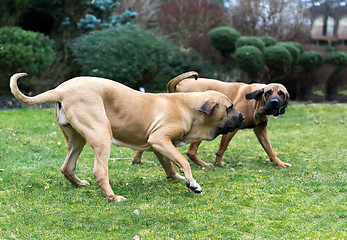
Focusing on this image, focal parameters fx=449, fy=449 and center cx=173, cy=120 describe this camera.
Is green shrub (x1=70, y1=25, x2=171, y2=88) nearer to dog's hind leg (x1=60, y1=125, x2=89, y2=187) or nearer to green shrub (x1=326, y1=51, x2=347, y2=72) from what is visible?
green shrub (x1=326, y1=51, x2=347, y2=72)

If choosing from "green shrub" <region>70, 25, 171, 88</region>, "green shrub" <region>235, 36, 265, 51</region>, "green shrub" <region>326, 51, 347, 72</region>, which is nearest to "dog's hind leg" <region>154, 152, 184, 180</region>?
"green shrub" <region>70, 25, 171, 88</region>

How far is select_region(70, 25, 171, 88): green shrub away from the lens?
15.0 metres

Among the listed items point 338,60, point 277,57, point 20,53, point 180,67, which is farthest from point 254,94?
point 338,60

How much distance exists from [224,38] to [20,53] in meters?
7.38

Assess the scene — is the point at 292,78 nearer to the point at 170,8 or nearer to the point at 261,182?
the point at 170,8

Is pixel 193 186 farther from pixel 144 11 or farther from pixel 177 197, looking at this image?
pixel 144 11

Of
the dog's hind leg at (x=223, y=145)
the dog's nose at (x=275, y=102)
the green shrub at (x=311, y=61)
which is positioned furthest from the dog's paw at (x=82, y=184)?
the green shrub at (x=311, y=61)

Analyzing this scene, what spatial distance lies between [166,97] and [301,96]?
43.6ft

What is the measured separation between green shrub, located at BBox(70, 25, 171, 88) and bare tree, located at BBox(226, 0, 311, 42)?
203 inches

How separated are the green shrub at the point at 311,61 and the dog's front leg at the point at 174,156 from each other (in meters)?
12.4

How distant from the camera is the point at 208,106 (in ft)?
19.6

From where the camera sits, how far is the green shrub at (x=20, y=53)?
13773 mm

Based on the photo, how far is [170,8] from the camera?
2247cm

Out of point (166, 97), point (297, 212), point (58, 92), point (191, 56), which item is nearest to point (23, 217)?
point (58, 92)
